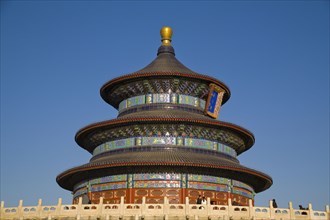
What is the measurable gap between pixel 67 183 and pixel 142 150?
9827mm

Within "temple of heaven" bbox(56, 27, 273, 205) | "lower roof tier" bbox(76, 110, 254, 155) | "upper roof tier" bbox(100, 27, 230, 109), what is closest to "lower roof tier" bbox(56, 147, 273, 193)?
"temple of heaven" bbox(56, 27, 273, 205)

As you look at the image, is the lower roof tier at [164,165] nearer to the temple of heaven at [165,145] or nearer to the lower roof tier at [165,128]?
the temple of heaven at [165,145]

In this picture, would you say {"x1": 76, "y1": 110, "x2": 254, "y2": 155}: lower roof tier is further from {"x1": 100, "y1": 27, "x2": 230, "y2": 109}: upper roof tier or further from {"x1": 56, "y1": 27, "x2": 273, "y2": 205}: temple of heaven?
{"x1": 100, "y1": 27, "x2": 230, "y2": 109}: upper roof tier

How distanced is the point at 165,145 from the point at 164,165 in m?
3.77

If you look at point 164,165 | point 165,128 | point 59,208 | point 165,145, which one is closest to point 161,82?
point 165,128

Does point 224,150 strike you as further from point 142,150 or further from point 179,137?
point 142,150

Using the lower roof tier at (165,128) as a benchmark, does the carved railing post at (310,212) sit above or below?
below

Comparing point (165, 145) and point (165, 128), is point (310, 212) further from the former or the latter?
point (165, 128)

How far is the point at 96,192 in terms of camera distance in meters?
40.2

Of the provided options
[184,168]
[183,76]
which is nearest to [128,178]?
[184,168]

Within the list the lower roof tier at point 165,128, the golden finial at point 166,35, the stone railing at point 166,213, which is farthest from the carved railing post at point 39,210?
the golden finial at point 166,35

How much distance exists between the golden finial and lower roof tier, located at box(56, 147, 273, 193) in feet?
52.1

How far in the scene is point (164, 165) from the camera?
3697 centimetres

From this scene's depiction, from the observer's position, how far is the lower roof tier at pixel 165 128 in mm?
40000
